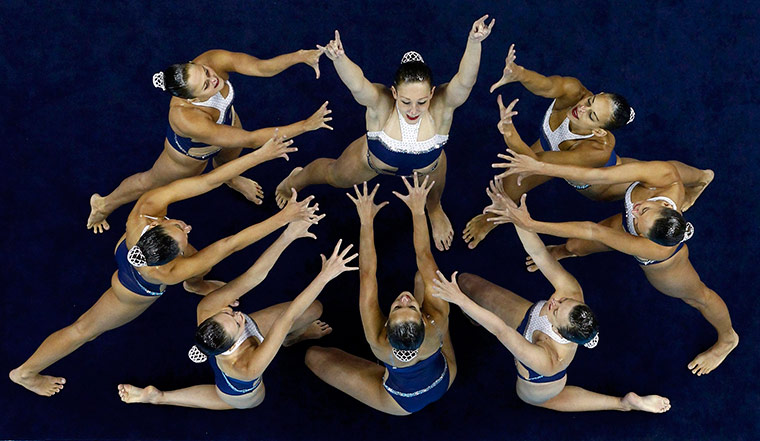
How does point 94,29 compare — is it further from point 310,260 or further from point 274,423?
point 274,423

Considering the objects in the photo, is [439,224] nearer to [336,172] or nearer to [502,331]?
[336,172]

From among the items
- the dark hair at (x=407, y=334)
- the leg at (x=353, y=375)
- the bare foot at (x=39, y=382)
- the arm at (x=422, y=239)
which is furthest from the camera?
the bare foot at (x=39, y=382)

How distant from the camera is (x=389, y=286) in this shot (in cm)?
415

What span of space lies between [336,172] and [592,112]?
149 cm

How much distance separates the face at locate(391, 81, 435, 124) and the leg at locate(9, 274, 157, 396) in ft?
5.68

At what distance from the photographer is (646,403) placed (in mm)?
3846

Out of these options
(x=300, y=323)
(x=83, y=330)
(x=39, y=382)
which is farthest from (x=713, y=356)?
(x=39, y=382)

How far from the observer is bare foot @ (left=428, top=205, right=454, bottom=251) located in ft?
13.3

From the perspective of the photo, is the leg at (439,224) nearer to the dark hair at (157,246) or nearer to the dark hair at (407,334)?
the dark hair at (407,334)

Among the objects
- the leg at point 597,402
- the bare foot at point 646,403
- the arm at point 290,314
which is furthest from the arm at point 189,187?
the bare foot at point 646,403

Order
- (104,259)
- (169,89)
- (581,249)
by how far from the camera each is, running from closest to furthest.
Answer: (169,89), (581,249), (104,259)

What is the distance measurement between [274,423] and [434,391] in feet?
3.88

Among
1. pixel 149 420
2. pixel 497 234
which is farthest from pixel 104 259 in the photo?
pixel 497 234

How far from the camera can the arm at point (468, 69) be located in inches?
108
